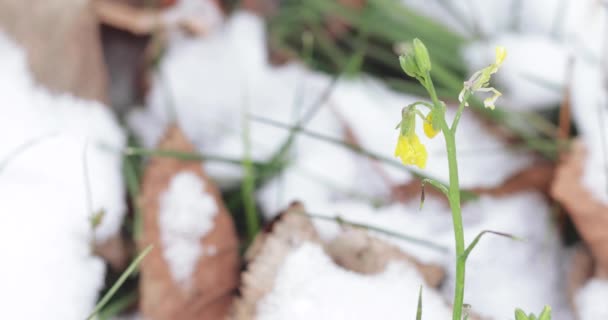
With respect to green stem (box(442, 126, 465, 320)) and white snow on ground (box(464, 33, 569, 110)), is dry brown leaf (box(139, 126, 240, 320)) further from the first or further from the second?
white snow on ground (box(464, 33, 569, 110))

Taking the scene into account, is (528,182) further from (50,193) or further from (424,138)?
(50,193)

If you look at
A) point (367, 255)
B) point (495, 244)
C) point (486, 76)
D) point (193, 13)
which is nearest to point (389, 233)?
point (367, 255)

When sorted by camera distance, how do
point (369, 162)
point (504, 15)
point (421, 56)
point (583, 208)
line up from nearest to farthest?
point (421, 56) < point (583, 208) < point (369, 162) < point (504, 15)

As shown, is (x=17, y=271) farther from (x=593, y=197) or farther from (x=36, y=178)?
(x=593, y=197)

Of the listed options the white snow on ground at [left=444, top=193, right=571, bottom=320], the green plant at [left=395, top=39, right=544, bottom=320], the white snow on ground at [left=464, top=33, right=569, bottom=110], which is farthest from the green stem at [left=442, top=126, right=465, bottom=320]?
the white snow on ground at [left=464, top=33, right=569, bottom=110]

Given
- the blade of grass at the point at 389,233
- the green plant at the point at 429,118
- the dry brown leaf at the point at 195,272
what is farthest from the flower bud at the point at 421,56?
the dry brown leaf at the point at 195,272
